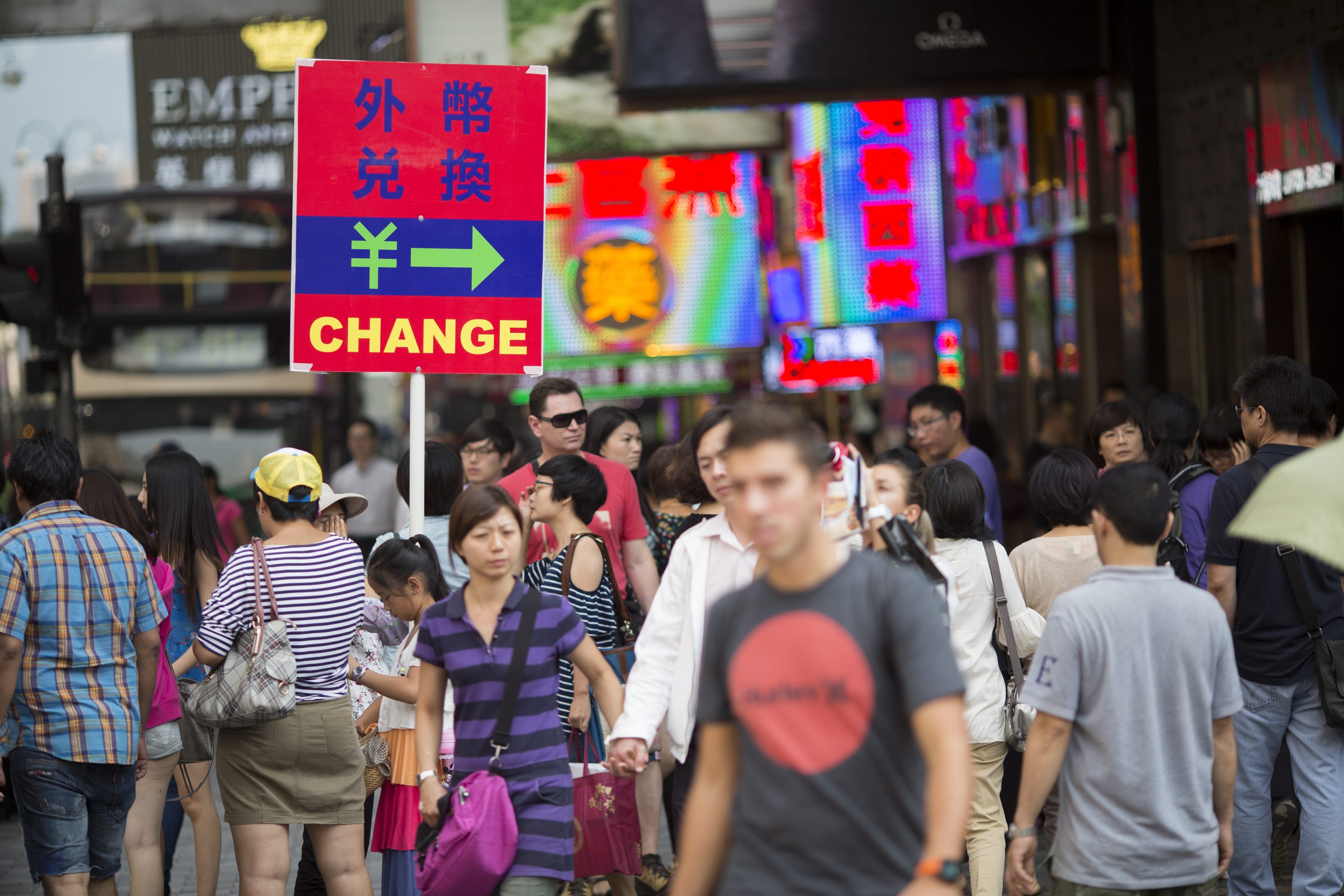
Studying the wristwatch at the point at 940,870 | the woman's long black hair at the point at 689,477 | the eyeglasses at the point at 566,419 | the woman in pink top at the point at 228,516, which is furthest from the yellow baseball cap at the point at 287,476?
the woman in pink top at the point at 228,516

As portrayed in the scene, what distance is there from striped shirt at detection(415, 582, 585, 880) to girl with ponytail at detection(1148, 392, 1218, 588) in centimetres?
267

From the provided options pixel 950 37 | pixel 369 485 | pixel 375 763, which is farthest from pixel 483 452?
pixel 369 485

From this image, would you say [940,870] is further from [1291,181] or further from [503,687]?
[1291,181]

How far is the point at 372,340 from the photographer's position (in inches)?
226

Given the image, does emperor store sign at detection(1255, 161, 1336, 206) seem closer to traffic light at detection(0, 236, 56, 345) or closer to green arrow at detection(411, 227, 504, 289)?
green arrow at detection(411, 227, 504, 289)

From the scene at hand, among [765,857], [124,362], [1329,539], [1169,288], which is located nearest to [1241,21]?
[1169,288]

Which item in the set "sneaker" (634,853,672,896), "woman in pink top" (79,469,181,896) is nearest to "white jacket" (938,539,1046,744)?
"sneaker" (634,853,672,896)

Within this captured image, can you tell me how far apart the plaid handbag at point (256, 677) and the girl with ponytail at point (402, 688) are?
1.11 feet

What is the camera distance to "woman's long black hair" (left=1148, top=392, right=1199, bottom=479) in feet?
22.1

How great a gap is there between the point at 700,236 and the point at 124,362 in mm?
5429

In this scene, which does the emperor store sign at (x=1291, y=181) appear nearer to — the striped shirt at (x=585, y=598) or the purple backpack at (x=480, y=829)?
the striped shirt at (x=585, y=598)

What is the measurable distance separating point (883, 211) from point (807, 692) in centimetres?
1087

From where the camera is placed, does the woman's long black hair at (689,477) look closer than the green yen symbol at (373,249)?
No

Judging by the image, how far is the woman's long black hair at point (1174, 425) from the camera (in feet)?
22.1
